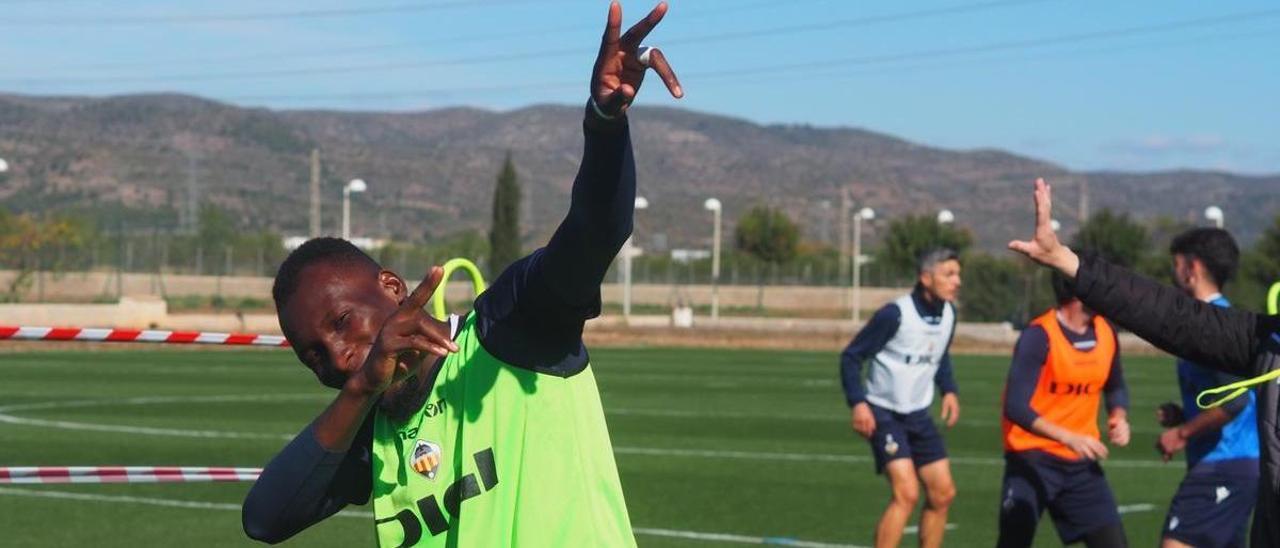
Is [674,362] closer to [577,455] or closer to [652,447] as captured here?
[652,447]

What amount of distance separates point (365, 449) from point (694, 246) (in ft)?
576

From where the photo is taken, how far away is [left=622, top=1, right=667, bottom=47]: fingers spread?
3090mm

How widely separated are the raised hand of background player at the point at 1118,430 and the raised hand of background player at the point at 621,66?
7.35m

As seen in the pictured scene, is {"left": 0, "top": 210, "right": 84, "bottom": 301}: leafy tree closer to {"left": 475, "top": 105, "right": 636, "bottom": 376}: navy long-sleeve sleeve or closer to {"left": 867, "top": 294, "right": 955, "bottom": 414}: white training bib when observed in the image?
{"left": 867, "top": 294, "right": 955, "bottom": 414}: white training bib

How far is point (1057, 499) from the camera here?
992 cm

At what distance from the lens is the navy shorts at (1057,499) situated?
32.3 ft

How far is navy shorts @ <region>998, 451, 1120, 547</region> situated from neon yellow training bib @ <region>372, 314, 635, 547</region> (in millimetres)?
6581

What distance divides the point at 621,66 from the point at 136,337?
4501 millimetres

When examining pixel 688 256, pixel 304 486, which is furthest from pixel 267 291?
pixel 304 486

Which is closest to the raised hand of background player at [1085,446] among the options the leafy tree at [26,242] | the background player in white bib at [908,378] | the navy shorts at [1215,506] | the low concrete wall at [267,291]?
the navy shorts at [1215,506]

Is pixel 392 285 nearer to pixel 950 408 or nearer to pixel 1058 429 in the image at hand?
pixel 1058 429

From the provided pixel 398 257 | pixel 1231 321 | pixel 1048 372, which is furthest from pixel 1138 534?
pixel 398 257

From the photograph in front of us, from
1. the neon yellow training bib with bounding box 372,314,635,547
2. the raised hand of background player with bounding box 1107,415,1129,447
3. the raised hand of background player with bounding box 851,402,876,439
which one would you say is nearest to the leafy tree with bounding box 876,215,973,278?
the raised hand of background player with bounding box 851,402,876,439

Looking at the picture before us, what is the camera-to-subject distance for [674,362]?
36469 mm
